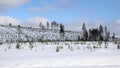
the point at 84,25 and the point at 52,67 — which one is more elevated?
the point at 84,25

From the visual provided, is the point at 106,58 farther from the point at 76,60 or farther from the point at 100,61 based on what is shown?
the point at 76,60

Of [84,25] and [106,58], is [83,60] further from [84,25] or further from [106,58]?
[84,25]

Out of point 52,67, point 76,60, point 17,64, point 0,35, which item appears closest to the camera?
point 52,67

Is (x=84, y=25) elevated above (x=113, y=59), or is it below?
above

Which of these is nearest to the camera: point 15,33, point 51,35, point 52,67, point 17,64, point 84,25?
point 52,67

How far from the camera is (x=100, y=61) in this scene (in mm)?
5004

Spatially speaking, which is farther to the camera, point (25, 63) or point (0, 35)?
point (0, 35)

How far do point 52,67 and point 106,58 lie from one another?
66.7 inches

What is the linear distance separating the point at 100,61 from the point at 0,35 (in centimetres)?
5574

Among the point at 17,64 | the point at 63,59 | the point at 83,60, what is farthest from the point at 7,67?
the point at 83,60

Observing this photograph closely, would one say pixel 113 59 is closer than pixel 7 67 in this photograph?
No

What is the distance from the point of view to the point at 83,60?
502cm

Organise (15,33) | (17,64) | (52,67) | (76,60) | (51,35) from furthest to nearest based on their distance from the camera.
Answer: (51,35)
(15,33)
(76,60)
(17,64)
(52,67)

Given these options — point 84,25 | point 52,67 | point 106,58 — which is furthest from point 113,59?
point 84,25
